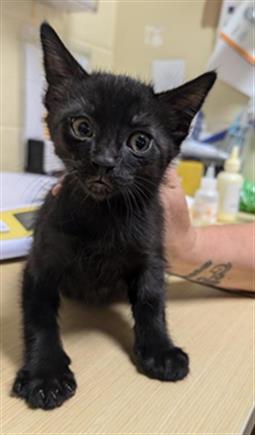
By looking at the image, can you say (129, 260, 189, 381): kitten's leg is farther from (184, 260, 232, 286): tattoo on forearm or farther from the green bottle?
the green bottle

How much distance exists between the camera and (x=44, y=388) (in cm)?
41

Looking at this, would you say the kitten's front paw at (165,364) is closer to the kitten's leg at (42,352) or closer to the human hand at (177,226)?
the kitten's leg at (42,352)

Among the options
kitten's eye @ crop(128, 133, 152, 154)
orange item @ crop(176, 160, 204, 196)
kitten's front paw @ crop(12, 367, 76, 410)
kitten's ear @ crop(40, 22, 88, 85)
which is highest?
kitten's ear @ crop(40, 22, 88, 85)

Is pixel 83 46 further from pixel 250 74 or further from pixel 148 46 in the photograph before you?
pixel 250 74

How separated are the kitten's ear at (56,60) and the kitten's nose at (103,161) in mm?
149

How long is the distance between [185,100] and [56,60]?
171mm

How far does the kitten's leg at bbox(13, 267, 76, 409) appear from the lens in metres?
0.41

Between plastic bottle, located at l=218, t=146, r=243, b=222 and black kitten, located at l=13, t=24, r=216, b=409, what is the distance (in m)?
0.61

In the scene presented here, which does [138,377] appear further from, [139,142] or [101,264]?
[139,142]

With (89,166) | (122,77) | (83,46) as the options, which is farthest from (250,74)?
(89,166)

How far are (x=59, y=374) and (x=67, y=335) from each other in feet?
0.38

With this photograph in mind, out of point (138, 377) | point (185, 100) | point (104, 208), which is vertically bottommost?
point (138, 377)

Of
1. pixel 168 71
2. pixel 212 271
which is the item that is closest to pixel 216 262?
pixel 212 271

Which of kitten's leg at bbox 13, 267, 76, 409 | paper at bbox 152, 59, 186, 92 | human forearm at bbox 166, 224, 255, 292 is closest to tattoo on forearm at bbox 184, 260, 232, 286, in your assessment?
human forearm at bbox 166, 224, 255, 292
